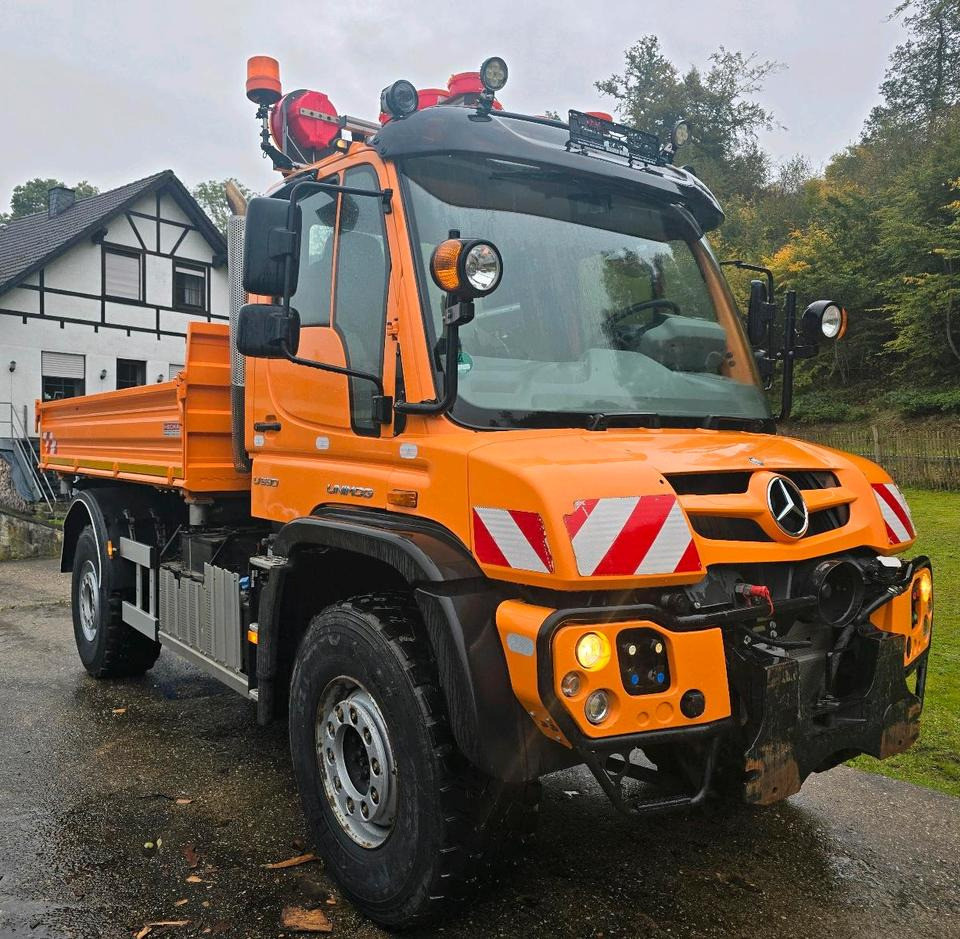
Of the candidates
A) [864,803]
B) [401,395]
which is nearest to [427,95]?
[401,395]

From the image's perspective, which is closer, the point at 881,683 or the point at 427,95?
the point at 881,683

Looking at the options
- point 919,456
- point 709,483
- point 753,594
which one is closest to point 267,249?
point 709,483

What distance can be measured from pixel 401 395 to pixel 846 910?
2.32 metres

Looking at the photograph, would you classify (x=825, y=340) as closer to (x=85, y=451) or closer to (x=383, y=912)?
(x=383, y=912)

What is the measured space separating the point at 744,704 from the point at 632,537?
2.04 ft

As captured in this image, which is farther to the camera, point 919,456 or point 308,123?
point 919,456

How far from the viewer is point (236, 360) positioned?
4.32 meters

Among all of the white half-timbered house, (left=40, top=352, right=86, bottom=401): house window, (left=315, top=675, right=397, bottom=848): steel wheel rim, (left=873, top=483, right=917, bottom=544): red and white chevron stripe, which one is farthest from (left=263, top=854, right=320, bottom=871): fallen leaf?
(left=40, top=352, right=86, bottom=401): house window

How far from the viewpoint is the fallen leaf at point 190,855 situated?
10.8 feet

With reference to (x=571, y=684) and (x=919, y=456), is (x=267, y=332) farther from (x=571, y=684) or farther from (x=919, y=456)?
(x=919, y=456)

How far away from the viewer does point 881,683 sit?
273cm

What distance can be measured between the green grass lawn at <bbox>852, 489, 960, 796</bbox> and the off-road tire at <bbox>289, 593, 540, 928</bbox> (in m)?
2.39

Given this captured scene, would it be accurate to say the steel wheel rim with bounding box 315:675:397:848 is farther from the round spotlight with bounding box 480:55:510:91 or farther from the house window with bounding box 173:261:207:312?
the house window with bounding box 173:261:207:312

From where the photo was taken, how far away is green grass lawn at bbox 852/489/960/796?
418cm
